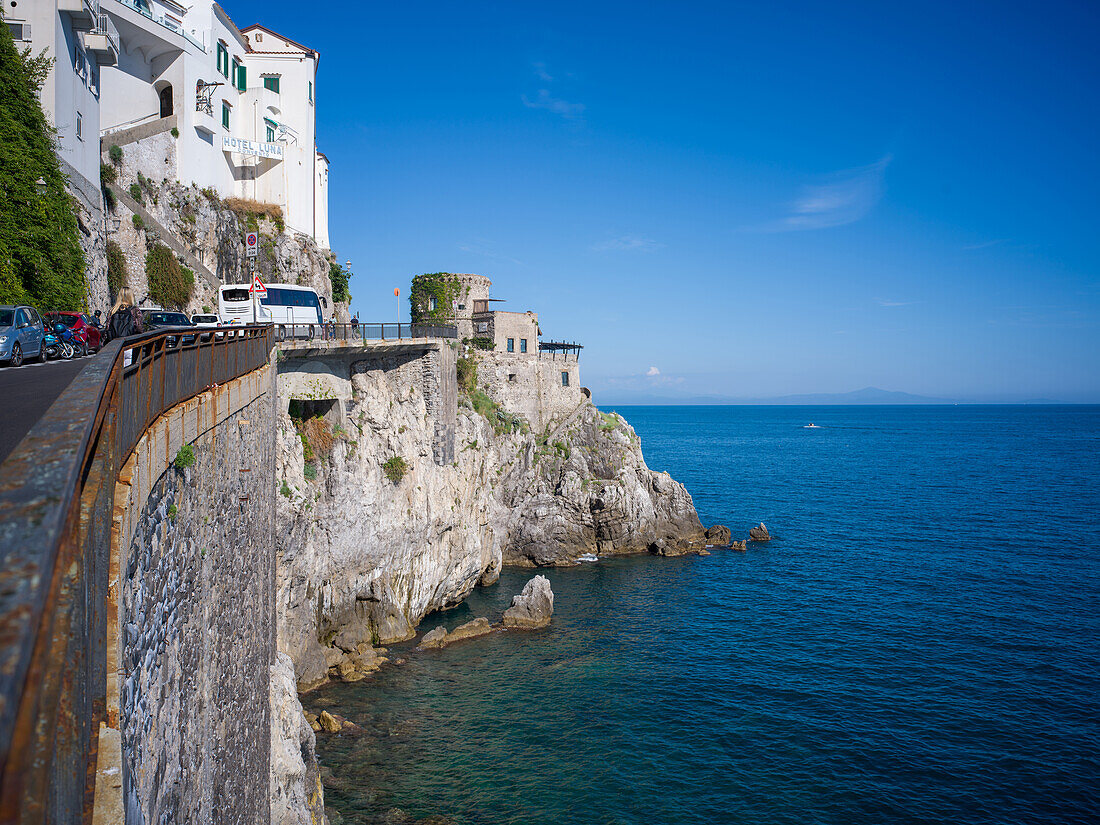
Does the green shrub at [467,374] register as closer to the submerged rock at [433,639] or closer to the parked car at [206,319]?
the submerged rock at [433,639]

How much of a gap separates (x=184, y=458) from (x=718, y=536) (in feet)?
162

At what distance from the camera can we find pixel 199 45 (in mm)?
38656

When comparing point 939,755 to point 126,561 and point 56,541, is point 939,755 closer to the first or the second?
point 126,561

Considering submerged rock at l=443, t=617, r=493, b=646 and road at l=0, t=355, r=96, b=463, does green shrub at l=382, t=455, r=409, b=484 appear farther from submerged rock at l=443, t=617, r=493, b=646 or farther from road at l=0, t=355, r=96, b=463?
road at l=0, t=355, r=96, b=463

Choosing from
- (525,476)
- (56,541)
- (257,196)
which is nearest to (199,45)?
(257,196)

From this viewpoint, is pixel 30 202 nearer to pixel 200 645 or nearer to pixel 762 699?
pixel 200 645

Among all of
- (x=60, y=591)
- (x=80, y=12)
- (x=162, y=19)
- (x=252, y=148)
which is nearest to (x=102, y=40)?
(x=80, y=12)

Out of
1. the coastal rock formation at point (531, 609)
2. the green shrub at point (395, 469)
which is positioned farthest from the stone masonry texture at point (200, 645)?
the coastal rock formation at point (531, 609)

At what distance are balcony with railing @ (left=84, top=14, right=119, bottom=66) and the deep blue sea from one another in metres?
28.6

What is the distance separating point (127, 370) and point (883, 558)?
173 ft

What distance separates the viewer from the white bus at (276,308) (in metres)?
29.5

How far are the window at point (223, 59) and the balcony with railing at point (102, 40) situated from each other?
1249cm

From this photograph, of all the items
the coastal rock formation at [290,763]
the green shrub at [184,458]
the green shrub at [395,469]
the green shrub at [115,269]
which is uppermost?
the green shrub at [115,269]

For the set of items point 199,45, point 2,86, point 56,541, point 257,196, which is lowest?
point 56,541
